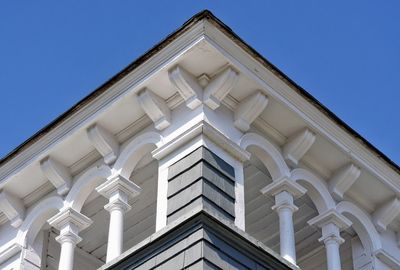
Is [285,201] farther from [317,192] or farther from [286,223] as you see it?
[317,192]

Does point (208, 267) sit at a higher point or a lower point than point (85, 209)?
lower

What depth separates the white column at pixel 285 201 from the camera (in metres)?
18.4

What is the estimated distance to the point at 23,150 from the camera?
19.6m

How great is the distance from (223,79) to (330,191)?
8.17 ft

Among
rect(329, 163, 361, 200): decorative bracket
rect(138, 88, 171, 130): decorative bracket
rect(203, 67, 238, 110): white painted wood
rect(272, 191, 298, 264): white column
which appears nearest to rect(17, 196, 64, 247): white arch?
rect(138, 88, 171, 130): decorative bracket

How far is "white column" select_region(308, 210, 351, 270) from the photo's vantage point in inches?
752

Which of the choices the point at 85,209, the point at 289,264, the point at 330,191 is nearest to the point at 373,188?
the point at 330,191

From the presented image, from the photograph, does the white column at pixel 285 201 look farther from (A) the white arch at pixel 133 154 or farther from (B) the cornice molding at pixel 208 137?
(A) the white arch at pixel 133 154

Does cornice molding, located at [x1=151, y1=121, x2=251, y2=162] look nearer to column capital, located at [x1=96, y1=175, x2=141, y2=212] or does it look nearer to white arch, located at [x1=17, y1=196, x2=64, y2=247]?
column capital, located at [x1=96, y1=175, x2=141, y2=212]

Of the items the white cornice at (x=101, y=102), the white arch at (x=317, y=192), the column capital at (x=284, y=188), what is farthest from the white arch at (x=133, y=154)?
the white arch at (x=317, y=192)

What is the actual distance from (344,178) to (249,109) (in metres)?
1.91

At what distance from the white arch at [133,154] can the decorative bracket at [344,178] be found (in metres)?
2.77

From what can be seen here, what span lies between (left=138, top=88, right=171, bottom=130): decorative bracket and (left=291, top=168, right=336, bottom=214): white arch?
2.05 m

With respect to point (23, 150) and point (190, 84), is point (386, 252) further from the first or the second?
point (23, 150)
